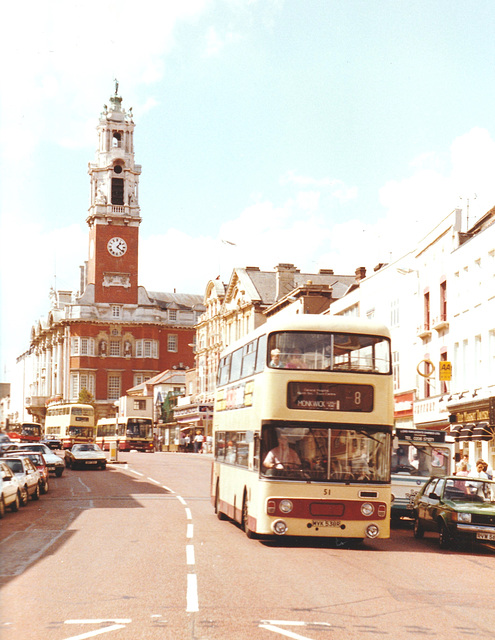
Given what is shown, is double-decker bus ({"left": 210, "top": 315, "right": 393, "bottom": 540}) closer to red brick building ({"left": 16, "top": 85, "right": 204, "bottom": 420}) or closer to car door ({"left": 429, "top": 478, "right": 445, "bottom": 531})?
car door ({"left": 429, "top": 478, "right": 445, "bottom": 531})

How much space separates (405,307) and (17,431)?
183 feet

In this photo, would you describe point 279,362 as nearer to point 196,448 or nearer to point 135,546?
point 135,546

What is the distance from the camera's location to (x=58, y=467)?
1762 inches

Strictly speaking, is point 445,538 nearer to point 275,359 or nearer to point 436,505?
point 436,505

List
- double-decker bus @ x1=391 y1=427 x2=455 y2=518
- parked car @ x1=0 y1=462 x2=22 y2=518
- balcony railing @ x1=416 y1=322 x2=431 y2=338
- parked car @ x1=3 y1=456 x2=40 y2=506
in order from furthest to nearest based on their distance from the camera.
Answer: balcony railing @ x1=416 y1=322 x2=431 y2=338 < parked car @ x1=3 y1=456 x2=40 y2=506 < double-decker bus @ x1=391 y1=427 x2=455 y2=518 < parked car @ x1=0 y1=462 x2=22 y2=518

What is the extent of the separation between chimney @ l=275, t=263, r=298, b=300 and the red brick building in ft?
147

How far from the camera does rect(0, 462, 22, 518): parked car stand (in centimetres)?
2428

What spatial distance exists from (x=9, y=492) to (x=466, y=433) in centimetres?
2022

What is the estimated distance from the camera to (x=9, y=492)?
2509 cm

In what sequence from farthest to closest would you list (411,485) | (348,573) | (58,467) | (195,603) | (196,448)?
1. (196,448)
2. (58,467)
3. (411,485)
4. (348,573)
5. (195,603)

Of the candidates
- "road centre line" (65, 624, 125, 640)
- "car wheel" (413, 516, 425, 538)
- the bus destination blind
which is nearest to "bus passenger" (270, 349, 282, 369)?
the bus destination blind

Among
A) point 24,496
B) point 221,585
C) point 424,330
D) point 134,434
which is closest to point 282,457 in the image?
point 221,585

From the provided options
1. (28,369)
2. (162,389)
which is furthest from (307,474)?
(28,369)

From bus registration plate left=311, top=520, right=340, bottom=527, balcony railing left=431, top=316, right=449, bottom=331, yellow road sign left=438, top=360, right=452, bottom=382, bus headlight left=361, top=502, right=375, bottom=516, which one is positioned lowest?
bus registration plate left=311, top=520, right=340, bottom=527
